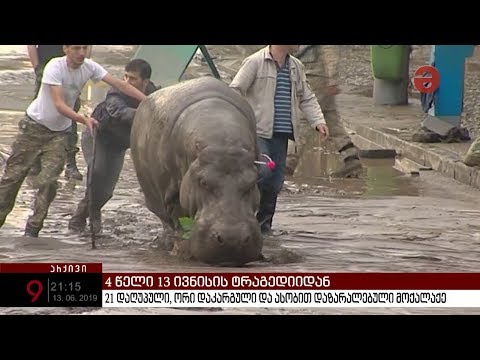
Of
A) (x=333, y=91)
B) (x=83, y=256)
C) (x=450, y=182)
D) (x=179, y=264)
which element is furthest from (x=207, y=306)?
(x=450, y=182)

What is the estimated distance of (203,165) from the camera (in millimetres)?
7461

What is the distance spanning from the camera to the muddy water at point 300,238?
7.77 meters

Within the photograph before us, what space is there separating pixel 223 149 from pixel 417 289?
1445 mm

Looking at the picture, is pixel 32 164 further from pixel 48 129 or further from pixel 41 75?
pixel 41 75

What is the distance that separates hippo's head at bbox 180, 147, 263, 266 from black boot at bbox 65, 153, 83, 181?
0.92 meters

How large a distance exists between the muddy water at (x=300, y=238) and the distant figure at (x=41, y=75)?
56 mm

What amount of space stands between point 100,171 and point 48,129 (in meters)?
0.42

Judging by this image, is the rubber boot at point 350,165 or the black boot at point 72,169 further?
the rubber boot at point 350,165

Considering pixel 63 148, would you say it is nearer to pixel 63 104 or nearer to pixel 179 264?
pixel 63 104

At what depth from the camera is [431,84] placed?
8.78 meters
